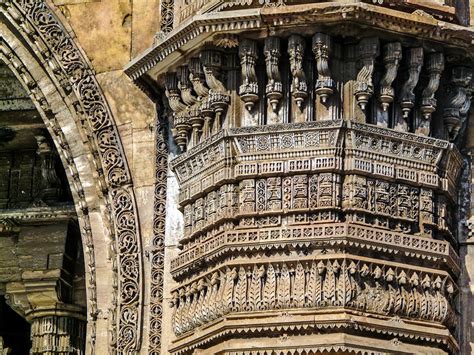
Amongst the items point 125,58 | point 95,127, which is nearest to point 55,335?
point 95,127

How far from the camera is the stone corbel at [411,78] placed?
10.1m

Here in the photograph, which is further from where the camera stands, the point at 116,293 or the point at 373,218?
the point at 116,293

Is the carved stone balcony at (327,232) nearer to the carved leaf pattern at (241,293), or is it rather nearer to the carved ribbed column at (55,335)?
the carved leaf pattern at (241,293)

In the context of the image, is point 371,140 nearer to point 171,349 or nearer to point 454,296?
point 454,296

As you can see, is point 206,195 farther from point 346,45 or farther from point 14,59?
point 14,59

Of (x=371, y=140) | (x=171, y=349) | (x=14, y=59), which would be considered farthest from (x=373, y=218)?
(x=14, y=59)

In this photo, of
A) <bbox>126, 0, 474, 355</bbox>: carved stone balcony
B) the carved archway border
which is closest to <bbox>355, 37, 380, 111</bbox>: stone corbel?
<bbox>126, 0, 474, 355</bbox>: carved stone balcony

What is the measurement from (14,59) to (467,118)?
9.95ft

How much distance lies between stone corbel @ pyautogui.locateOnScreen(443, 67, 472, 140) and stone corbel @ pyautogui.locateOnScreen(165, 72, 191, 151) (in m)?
1.51

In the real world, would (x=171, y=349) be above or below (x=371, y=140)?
below

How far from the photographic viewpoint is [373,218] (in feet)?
32.2

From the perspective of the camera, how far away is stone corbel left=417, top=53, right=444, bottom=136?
1012cm

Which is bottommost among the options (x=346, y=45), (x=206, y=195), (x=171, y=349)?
(x=171, y=349)

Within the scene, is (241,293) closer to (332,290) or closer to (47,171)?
(332,290)
